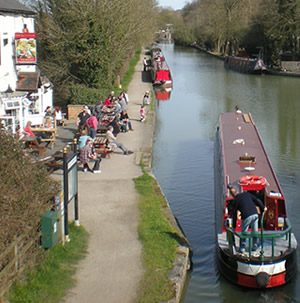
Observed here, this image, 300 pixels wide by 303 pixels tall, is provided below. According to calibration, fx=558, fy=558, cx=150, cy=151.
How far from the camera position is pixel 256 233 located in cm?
987

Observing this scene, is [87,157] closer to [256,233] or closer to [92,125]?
[92,125]

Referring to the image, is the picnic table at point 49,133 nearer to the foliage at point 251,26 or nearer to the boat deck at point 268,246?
the boat deck at point 268,246

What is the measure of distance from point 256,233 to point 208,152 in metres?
11.7

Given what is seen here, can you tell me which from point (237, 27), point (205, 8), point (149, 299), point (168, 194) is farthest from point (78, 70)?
point (205, 8)

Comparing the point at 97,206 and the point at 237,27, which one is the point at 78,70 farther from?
the point at 237,27

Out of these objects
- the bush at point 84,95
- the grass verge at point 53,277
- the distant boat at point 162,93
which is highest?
the bush at point 84,95

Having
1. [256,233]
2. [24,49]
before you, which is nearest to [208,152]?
[24,49]

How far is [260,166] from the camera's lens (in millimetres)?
13180

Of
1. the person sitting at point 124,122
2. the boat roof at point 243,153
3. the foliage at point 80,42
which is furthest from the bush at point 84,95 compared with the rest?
the boat roof at point 243,153

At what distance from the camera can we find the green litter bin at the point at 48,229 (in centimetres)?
903

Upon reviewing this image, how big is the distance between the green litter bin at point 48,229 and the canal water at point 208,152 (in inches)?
108

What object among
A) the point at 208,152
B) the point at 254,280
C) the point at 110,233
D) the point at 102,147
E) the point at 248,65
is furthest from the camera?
the point at 248,65

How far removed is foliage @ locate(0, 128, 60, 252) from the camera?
Answer: 7.98m

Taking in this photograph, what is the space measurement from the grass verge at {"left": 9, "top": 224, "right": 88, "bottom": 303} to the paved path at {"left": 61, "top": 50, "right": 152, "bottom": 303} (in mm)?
158
